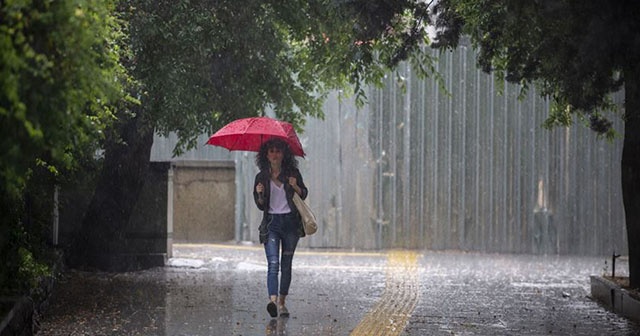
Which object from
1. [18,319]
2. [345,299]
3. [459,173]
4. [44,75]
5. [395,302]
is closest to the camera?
[44,75]

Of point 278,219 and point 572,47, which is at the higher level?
point 572,47

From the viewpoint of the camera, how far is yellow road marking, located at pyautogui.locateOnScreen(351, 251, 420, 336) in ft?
34.4

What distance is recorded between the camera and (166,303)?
1227 centimetres

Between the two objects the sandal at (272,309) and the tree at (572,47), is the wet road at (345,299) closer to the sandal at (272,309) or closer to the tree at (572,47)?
the sandal at (272,309)

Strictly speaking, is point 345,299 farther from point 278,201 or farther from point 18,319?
point 18,319

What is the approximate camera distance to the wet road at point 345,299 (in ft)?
34.6

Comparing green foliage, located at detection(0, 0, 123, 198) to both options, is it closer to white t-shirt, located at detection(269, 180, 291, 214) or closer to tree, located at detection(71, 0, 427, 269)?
white t-shirt, located at detection(269, 180, 291, 214)

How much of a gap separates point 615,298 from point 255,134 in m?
4.62

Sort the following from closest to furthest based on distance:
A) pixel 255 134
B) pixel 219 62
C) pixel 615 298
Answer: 1. pixel 255 134
2. pixel 615 298
3. pixel 219 62

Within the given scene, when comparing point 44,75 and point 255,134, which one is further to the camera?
point 255,134

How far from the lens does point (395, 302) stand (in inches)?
502

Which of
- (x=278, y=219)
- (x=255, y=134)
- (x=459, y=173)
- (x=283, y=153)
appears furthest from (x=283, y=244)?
(x=459, y=173)

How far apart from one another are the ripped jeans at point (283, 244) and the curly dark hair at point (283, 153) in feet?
Result: 1.82

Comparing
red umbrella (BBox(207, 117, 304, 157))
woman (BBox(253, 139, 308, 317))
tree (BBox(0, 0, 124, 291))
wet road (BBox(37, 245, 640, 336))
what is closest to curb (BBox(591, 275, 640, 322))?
wet road (BBox(37, 245, 640, 336))
